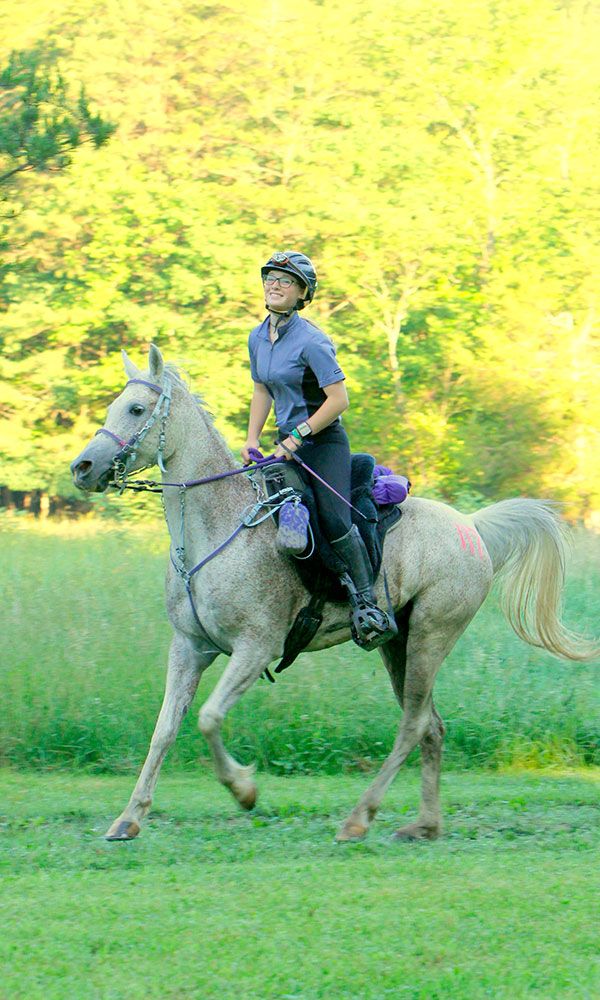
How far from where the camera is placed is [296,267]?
684 cm

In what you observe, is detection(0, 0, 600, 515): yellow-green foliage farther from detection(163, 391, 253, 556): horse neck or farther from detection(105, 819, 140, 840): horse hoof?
detection(105, 819, 140, 840): horse hoof

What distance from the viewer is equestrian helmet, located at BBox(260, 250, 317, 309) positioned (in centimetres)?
682

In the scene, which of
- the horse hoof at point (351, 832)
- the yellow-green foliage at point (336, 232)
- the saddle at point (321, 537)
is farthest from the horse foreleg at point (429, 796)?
the yellow-green foliage at point (336, 232)

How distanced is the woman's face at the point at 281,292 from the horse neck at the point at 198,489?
70cm

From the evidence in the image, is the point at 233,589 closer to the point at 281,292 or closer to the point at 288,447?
the point at 288,447

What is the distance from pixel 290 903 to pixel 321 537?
2.15 metres

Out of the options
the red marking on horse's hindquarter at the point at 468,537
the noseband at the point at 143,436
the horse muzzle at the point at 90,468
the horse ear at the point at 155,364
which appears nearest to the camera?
the horse muzzle at the point at 90,468

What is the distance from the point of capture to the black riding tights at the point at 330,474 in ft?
22.7

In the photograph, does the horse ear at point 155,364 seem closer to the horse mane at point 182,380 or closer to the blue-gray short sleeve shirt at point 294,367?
the horse mane at point 182,380

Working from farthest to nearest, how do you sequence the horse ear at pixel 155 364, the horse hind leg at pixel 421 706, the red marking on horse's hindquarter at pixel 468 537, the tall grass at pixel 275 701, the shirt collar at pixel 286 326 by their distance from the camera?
the tall grass at pixel 275 701
the red marking on horse's hindquarter at pixel 468 537
the horse hind leg at pixel 421 706
the shirt collar at pixel 286 326
the horse ear at pixel 155 364

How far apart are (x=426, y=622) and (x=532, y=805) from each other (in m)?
1.62

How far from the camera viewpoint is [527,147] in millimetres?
37844

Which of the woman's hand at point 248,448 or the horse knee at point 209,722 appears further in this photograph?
the woman's hand at point 248,448

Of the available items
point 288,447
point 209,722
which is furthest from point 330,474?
point 209,722
